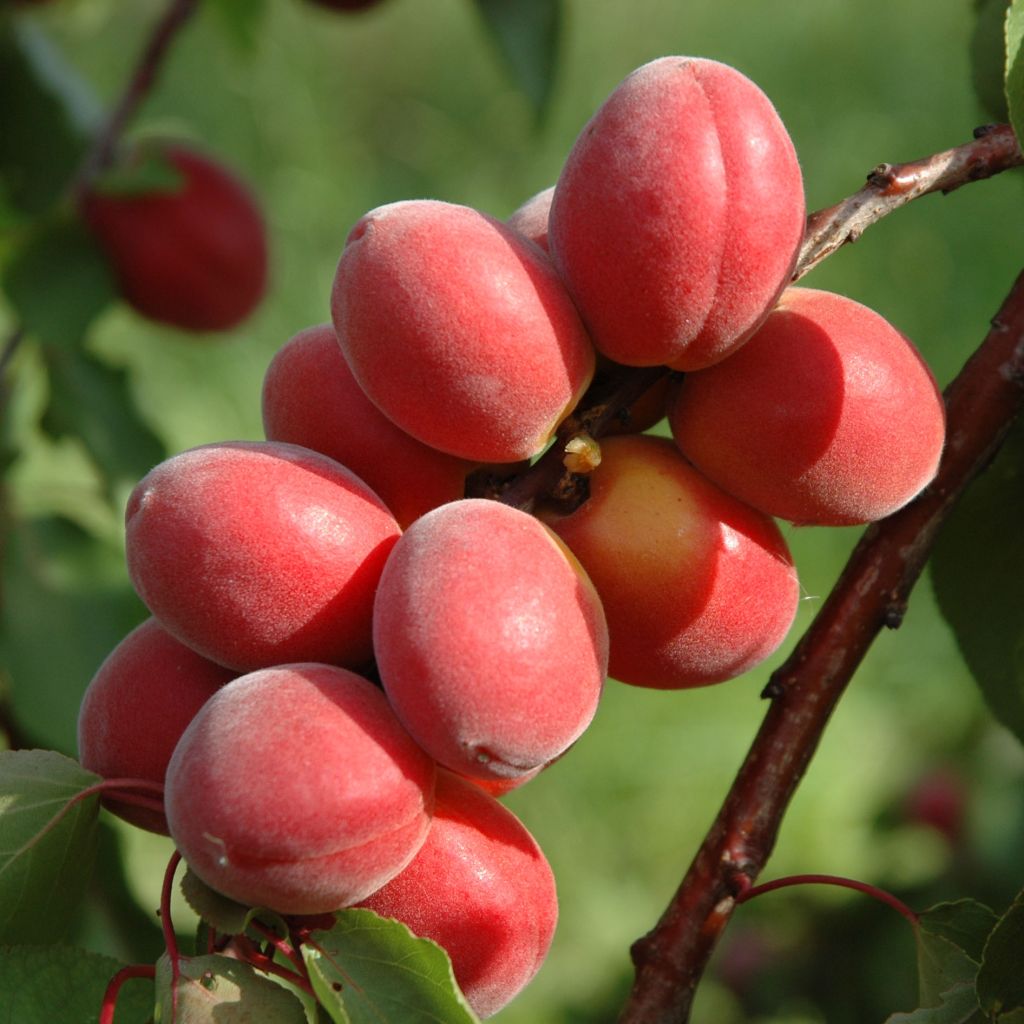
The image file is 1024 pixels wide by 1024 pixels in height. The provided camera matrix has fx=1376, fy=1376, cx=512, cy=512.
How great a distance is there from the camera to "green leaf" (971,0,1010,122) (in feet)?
2.92

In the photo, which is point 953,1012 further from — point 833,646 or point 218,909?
point 218,909

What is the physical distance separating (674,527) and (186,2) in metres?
1.26

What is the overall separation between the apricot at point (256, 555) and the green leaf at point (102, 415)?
33.4 inches

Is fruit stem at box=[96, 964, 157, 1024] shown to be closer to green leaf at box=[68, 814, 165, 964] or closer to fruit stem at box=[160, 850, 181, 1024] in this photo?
fruit stem at box=[160, 850, 181, 1024]

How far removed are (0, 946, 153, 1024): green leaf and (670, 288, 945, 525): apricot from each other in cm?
40

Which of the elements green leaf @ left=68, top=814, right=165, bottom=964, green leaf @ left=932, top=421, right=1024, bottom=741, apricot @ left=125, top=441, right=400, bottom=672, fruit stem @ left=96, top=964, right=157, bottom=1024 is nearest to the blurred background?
green leaf @ left=68, top=814, right=165, bottom=964

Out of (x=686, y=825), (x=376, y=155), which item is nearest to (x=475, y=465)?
(x=686, y=825)

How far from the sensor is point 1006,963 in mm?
670

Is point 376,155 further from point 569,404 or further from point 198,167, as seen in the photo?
point 569,404

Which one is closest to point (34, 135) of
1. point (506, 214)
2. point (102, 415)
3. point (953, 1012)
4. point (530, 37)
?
point (102, 415)

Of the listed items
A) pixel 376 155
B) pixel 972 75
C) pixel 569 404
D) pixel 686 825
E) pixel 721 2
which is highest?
pixel 972 75

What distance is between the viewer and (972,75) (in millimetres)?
960

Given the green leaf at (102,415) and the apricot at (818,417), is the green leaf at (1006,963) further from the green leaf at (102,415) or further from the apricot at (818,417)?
the green leaf at (102,415)

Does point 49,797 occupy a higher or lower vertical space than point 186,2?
lower
